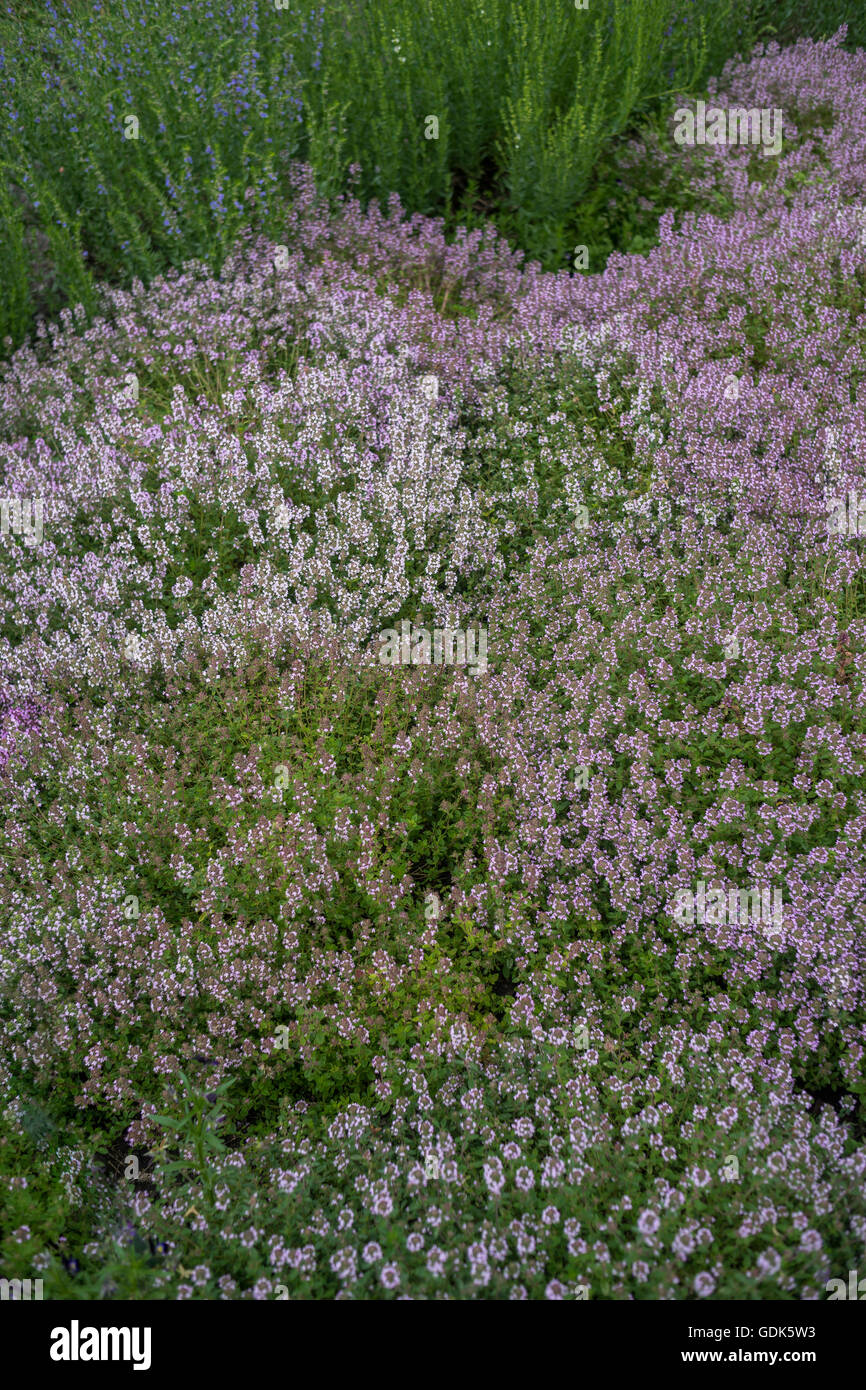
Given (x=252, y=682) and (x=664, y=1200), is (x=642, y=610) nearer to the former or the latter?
(x=252, y=682)

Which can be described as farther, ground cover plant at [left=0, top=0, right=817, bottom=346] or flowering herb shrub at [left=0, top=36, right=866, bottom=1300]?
ground cover plant at [left=0, top=0, right=817, bottom=346]

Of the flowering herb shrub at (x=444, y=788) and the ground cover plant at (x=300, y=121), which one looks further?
the ground cover plant at (x=300, y=121)

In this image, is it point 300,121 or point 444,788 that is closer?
point 444,788

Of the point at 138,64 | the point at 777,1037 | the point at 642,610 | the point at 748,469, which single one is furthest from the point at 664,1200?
the point at 138,64

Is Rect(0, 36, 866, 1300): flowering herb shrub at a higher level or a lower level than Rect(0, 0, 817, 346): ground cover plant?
lower

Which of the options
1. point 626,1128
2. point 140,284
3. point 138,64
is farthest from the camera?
point 138,64

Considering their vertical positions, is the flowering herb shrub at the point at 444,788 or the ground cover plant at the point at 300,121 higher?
the ground cover plant at the point at 300,121

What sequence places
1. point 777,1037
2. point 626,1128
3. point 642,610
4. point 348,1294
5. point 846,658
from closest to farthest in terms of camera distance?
point 348,1294 → point 626,1128 → point 777,1037 → point 846,658 → point 642,610

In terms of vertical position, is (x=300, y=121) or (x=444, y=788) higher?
(x=300, y=121)
